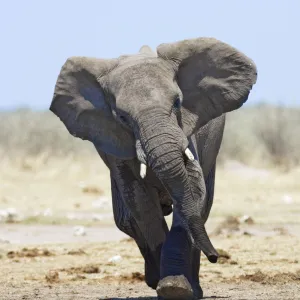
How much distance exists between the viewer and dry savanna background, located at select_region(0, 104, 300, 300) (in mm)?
10734

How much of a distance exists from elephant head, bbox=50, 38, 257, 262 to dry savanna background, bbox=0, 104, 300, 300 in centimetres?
153

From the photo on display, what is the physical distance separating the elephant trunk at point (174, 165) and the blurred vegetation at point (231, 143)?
979 inches

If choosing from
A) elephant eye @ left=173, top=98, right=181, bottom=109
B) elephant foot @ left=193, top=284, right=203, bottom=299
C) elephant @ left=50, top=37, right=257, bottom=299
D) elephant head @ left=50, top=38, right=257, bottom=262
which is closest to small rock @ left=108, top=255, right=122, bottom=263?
elephant @ left=50, top=37, right=257, bottom=299

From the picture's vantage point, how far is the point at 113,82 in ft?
27.5

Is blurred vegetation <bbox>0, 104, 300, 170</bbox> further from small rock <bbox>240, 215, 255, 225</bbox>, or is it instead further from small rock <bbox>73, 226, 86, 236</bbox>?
small rock <bbox>73, 226, 86, 236</bbox>

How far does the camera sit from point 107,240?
16172mm

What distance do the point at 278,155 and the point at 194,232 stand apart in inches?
1047

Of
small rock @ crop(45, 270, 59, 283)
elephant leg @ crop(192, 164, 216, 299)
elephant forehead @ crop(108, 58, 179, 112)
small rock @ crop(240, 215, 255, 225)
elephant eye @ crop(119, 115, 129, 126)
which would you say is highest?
elephant forehead @ crop(108, 58, 179, 112)

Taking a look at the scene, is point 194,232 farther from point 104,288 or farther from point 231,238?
point 231,238

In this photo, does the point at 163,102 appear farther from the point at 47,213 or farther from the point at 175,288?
the point at 47,213

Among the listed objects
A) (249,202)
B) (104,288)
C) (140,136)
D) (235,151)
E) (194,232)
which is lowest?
(235,151)

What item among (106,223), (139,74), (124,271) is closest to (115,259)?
(124,271)

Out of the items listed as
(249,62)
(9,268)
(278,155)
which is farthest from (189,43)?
(278,155)

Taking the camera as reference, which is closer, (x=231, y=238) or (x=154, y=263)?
(x=154, y=263)
